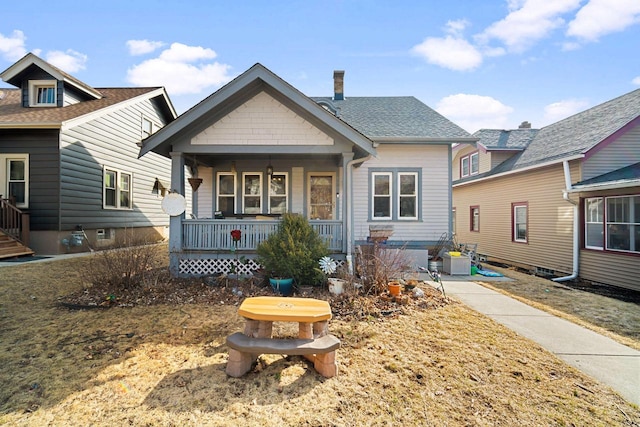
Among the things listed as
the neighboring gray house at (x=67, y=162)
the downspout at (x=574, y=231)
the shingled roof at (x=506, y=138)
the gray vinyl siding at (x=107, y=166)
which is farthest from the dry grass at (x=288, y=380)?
the shingled roof at (x=506, y=138)

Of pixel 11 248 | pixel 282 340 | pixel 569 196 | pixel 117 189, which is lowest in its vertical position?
pixel 282 340

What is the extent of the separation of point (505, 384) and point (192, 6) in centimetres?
1185

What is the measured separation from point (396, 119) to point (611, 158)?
6666 mm

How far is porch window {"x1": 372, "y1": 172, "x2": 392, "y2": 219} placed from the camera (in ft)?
33.0

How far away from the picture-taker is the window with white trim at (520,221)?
1164cm

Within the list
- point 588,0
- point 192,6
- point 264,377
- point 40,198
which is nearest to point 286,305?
point 264,377

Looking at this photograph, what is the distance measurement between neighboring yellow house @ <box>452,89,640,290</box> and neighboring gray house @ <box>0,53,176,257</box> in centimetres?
1295

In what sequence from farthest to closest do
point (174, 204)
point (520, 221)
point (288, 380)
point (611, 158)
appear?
point (520, 221) → point (611, 158) → point (174, 204) → point (288, 380)

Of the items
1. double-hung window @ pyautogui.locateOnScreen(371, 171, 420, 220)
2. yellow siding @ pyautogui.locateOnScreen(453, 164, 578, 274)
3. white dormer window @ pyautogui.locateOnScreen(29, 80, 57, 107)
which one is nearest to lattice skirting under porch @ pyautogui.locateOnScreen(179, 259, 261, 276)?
double-hung window @ pyautogui.locateOnScreen(371, 171, 420, 220)

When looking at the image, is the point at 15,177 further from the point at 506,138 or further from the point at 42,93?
the point at 506,138

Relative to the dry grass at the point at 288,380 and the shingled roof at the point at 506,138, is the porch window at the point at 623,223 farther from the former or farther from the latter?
the dry grass at the point at 288,380

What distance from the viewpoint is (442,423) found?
253 centimetres

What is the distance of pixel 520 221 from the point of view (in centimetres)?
1195

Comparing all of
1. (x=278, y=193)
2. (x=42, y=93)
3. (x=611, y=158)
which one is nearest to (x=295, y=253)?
(x=278, y=193)
